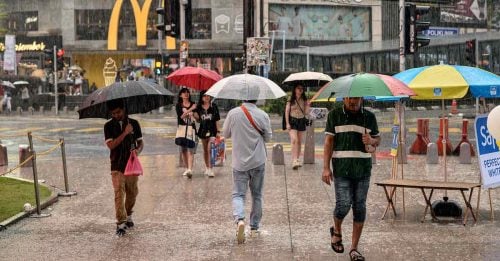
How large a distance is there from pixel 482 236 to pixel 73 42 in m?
56.9

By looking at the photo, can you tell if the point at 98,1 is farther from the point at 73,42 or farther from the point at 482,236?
the point at 482,236

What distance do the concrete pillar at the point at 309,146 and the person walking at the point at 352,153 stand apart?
9.17 meters

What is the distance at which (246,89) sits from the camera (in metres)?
9.77

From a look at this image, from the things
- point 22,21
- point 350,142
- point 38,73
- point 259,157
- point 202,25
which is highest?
point 22,21

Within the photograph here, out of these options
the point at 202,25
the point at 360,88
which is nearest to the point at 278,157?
the point at 360,88

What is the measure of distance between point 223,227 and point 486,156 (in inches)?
136

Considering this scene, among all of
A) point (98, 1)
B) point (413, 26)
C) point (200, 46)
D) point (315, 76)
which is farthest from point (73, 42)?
point (315, 76)

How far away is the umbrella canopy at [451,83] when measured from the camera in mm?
10156

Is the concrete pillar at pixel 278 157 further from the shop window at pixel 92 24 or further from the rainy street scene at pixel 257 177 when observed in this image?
the shop window at pixel 92 24

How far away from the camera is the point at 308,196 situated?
13.0 meters

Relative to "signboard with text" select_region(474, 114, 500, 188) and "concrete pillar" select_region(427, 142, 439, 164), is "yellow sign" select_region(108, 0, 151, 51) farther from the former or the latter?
"signboard with text" select_region(474, 114, 500, 188)

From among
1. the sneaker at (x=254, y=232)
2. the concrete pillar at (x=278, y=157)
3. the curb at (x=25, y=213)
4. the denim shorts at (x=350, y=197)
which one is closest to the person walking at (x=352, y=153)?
the denim shorts at (x=350, y=197)

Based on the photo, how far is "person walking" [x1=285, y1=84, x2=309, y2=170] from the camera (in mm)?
16531

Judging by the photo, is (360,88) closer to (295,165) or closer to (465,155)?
(295,165)
